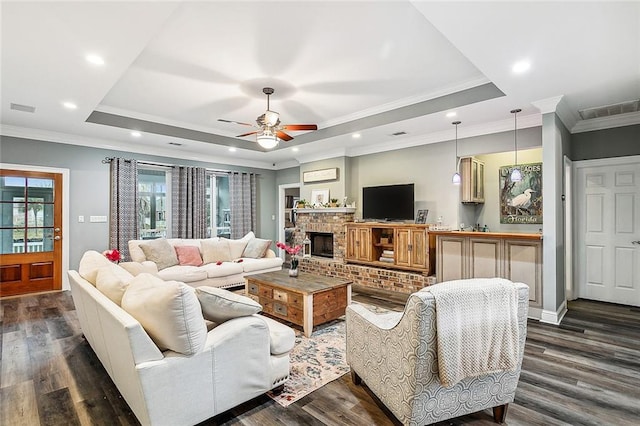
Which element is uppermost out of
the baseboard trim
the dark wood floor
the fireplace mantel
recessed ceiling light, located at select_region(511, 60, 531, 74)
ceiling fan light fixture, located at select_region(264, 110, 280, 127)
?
recessed ceiling light, located at select_region(511, 60, 531, 74)

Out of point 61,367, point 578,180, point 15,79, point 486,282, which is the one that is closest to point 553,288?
point 578,180

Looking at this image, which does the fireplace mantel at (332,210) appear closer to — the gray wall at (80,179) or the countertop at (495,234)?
the countertop at (495,234)

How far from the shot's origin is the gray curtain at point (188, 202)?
668 centimetres

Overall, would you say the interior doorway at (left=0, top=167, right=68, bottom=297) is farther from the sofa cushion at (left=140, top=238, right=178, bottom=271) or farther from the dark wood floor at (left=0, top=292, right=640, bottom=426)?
the dark wood floor at (left=0, top=292, right=640, bottom=426)

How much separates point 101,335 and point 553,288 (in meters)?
4.60

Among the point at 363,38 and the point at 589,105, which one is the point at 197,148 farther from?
the point at 589,105

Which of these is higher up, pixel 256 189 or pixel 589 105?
pixel 589 105

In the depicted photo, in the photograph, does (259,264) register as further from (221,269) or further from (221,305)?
(221,305)

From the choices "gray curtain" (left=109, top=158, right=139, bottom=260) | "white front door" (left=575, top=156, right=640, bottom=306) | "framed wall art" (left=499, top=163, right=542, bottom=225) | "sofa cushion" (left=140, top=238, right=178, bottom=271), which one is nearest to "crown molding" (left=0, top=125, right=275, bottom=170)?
"gray curtain" (left=109, top=158, right=139, bottom=260)

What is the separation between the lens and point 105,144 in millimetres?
5797

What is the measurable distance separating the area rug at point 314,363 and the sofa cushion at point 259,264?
2.22 m

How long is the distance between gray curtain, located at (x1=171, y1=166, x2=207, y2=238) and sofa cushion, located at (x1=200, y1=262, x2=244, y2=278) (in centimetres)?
168

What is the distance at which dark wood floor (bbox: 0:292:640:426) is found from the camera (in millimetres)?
2098

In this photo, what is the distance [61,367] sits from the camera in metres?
2.78
